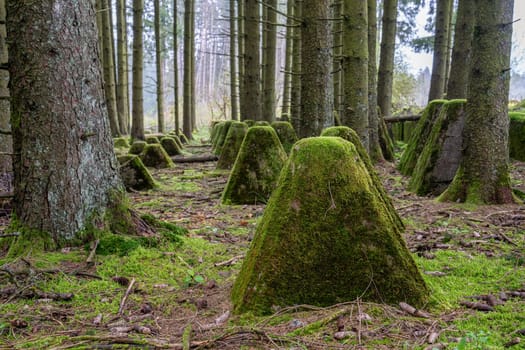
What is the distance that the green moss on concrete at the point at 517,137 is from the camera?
29.1 feet

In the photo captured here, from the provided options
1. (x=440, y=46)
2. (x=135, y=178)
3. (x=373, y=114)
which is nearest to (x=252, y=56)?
(x=373, y=114)

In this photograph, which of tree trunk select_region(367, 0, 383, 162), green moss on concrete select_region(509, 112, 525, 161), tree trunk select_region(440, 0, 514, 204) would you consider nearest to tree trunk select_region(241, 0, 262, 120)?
tree trunk select_region(367, 0, 383, 162)

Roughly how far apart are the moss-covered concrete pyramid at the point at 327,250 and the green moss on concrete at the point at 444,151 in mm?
4515

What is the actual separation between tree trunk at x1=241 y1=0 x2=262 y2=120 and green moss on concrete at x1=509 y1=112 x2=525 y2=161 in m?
6.67

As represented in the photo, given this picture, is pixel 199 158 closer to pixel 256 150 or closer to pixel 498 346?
pixel 256 150

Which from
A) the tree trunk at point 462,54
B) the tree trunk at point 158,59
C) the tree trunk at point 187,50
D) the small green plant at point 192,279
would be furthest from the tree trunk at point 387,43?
the small green plant at point 192,279

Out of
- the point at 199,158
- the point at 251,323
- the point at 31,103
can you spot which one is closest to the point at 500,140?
the point at 251,323

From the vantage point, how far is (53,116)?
3.72m

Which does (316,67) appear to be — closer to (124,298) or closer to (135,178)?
(135,178)

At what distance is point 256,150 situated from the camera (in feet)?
23.1

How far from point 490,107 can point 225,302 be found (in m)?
4.64

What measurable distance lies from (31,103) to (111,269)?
1.62 metres

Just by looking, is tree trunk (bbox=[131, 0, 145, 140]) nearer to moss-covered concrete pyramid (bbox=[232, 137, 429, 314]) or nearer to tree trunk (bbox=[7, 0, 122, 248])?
tree trunk (bbox=[7, 0, 122, 248])

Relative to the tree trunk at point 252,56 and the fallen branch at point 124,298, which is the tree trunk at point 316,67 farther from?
the fallen branch at point 124,298
